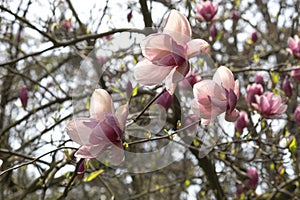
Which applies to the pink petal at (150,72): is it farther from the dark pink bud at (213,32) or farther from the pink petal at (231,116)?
the dark pink bud at (213,32)

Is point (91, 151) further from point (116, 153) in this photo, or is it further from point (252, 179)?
point (252, 179)

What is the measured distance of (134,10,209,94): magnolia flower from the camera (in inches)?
35.7

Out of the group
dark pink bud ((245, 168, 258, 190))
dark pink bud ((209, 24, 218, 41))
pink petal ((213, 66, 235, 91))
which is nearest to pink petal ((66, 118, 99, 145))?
pink petal ((213, 66, 235, 91))

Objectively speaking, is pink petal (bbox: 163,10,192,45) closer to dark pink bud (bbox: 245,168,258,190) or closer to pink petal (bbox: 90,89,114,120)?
pink petal (bbox: 90,89,114,120)

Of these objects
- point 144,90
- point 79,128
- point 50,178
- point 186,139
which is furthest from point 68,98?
point 79,128

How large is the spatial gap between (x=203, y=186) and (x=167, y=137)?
2006 millimetres

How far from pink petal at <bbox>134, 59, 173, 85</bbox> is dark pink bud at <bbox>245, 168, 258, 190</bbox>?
1.70m

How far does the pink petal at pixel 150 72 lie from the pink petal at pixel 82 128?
13cm

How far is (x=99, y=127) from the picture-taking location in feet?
3.07

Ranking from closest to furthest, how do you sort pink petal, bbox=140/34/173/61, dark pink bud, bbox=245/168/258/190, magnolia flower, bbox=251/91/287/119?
Result: pink petal, bbox=140/34/173/61 < magnolia flower, bbox=251/91/287/119 < dark pink bud, bbox=245/168/258/190

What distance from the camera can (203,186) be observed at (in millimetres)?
3049

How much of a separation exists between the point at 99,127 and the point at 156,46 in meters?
0.19

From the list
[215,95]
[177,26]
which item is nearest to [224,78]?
[215,95]

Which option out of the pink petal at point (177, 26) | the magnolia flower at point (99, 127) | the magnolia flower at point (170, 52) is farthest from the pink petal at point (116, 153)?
the pink petal at point (177, 26)
